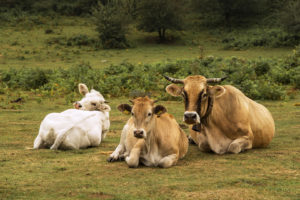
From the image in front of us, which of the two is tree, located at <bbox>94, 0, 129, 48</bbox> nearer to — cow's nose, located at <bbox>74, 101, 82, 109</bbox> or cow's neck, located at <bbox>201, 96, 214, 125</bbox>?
cow's nose, located at <bbox>74, 101, 82, 109</bbox>

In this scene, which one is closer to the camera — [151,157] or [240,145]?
[151,157]

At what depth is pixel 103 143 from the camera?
10406 millimetres

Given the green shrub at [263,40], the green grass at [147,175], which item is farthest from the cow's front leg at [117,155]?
the green shrub at [263,40]

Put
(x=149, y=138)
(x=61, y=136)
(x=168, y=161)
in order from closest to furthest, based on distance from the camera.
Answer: (x=168, y=161), (x=149, y=138), (x=61, y=136)

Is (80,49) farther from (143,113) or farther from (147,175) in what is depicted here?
(147,175)

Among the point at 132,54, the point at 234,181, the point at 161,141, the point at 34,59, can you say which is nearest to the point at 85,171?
the point at 161,141

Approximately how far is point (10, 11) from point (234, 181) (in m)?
40.7

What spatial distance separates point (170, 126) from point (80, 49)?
90.9 feet

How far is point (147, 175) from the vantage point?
721 cm

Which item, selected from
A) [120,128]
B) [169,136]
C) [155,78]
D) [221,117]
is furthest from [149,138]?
[155,78]

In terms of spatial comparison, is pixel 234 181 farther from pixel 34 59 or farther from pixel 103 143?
pixel 34 59

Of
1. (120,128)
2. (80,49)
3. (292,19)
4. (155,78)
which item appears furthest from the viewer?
(292,19)

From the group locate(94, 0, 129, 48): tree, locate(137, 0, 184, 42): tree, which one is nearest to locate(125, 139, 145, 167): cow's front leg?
locate(94, 0, 129, 48): tree

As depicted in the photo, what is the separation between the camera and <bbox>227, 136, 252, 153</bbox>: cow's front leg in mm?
8859
